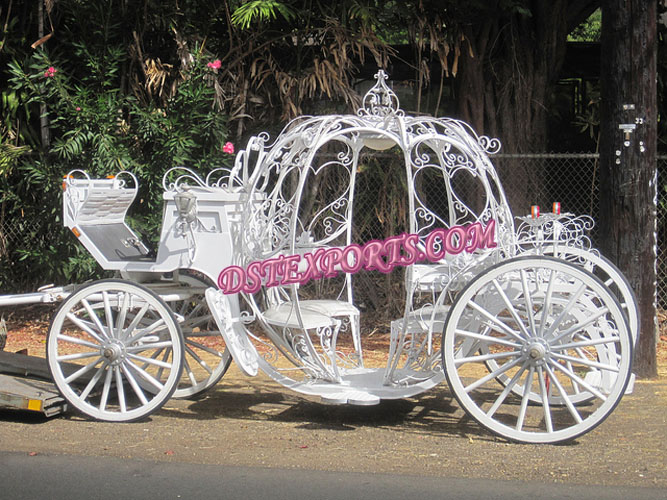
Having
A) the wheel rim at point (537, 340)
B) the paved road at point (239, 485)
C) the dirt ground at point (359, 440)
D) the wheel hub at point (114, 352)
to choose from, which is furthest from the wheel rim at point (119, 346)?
the wheel rim at point (537, 340)

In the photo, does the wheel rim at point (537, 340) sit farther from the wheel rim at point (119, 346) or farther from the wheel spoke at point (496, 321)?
the wheel rim at point (119, 346)

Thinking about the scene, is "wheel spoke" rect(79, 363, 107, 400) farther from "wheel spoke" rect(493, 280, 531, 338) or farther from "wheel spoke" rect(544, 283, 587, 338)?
"wheel spoke" rect(544, 283, 587, 338)

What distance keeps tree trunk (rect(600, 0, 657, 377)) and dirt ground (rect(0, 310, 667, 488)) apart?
2.83ft

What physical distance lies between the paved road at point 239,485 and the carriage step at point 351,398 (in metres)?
0.75

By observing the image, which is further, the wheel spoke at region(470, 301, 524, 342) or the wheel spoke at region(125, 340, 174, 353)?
the wheel spoke at region(125, 340, 174, 353)

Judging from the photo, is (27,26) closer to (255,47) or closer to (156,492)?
(255,47)

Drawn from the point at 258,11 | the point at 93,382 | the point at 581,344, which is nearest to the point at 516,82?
the point at 258,11

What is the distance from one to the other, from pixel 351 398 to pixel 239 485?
3.82ft

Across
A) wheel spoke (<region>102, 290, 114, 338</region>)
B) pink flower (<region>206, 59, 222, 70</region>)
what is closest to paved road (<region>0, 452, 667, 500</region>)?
wheel spoke (<region>102, 290, 114, 338</region>)

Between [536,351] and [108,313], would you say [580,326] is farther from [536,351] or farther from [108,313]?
[108,313]

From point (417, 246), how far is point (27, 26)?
6.91 m

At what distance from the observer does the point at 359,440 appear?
548 centimetres

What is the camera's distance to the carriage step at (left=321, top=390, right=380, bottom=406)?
18.0 ft

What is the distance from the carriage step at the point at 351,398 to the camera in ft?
18.0
